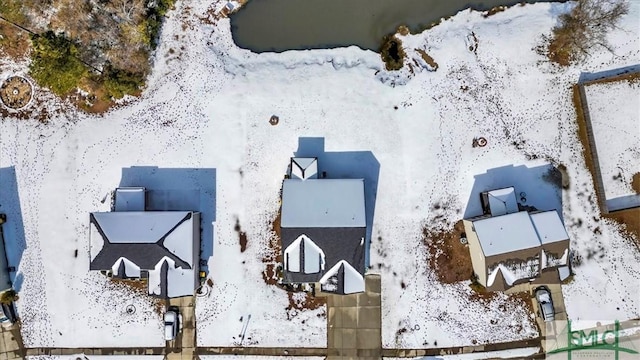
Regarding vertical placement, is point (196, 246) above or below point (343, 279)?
above

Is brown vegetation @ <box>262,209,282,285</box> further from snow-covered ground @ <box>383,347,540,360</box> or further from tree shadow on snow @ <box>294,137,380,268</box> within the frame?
snow-covered ground @ <box>383,347,540,360</box>

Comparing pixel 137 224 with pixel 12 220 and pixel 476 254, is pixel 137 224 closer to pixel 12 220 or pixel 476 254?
pixel 12 220

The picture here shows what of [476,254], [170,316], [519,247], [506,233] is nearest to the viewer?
[519,247]

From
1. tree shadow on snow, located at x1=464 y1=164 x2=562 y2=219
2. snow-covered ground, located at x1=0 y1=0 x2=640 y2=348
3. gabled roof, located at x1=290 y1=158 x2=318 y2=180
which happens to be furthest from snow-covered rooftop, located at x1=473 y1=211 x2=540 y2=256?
gabled roof, located at x1=290 y1=158 x2=318 y2=180

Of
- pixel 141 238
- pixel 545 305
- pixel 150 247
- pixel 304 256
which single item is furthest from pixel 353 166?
pixel 545 305

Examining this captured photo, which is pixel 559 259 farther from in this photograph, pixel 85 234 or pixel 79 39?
pixel 79 39

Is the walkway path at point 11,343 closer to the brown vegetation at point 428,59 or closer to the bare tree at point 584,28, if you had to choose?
the brown vegetation at point 428,59
